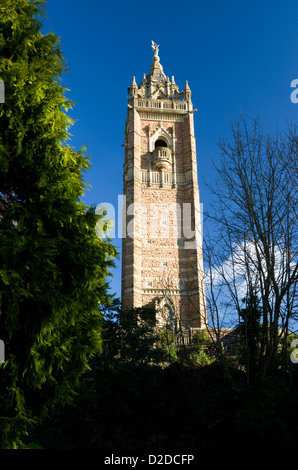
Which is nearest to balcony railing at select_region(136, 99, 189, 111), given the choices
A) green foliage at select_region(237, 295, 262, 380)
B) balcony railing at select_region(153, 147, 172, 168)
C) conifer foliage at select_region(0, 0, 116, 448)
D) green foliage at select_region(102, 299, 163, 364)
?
balcony railing at select_region(153, 147, 172, 168)

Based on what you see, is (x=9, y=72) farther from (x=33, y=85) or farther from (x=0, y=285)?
(x=0, y=285)

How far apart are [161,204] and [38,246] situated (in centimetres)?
2490

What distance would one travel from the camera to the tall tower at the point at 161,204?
1091 inches

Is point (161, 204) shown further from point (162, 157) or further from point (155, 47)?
point (155, 47)

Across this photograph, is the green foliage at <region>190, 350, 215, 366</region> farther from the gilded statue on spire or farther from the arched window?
the gilded statue on spire

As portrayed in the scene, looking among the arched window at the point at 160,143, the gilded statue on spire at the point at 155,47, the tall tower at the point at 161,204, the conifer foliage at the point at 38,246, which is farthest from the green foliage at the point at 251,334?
the gilded statue on spire at the point at 155,47

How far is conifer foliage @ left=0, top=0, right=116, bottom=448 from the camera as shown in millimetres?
5988

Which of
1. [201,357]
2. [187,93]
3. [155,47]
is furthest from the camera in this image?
[155,47]

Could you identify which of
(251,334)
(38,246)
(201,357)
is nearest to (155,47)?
(201,357)

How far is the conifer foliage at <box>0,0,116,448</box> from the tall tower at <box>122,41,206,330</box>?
748 inches

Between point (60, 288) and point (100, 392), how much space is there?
620cm

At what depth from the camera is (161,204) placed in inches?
1212

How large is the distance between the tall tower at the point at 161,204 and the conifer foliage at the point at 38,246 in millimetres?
19007
